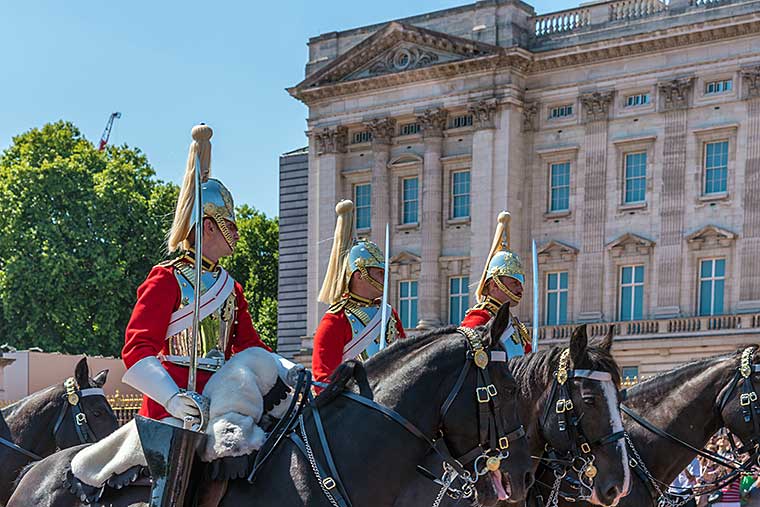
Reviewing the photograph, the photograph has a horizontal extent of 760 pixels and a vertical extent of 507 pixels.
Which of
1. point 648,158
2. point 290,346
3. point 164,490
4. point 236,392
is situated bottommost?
point 290,346

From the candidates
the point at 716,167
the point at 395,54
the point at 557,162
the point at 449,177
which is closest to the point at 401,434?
the point at 716,167

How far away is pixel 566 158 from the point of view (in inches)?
1607

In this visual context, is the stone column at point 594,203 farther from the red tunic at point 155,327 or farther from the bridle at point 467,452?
the bridle at point 467,452

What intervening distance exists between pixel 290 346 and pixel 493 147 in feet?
34.2

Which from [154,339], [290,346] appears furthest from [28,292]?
[154,339]

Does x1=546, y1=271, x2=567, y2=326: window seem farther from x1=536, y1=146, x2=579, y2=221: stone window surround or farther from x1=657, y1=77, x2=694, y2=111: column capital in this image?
x1=657, y1=77, x2=694, y2=111: column capital

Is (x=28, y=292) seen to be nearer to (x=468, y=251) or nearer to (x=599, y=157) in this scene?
(x=468, y=251)

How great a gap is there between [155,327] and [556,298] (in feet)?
116

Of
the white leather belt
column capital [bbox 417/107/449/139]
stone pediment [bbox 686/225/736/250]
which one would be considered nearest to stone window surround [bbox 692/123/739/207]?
stone pediment [bbox 686/225/736/250]

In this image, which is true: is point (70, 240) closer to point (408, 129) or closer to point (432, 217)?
point (408, 129)

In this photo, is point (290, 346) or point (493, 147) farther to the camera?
point (290, 346)

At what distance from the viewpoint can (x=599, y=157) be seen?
1563 inches

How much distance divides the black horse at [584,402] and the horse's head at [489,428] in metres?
1.76

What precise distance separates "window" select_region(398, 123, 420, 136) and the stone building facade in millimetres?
76
